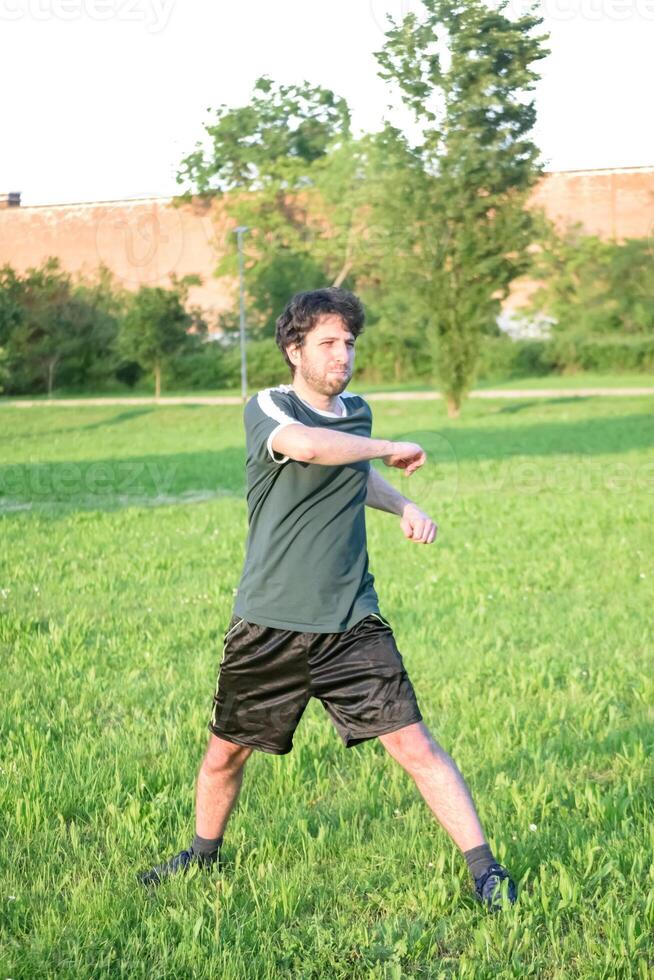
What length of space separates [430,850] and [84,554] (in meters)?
6.67

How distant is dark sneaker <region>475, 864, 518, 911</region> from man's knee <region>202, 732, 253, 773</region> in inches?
30.9

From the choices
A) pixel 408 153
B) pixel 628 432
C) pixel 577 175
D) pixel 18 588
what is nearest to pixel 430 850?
pixel 18 588

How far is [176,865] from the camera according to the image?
362cm

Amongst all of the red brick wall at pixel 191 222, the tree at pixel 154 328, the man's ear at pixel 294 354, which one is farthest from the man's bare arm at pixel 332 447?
the red brick wall at pixel 191 222

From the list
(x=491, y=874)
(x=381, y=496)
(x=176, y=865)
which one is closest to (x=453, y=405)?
(x=381, y=496)

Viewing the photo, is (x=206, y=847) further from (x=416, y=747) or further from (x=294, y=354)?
(x=294, y=354)

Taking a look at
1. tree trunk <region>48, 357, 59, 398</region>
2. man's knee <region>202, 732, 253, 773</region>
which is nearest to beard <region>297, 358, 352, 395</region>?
man's knee <region>202, 732, 253, 773</region>

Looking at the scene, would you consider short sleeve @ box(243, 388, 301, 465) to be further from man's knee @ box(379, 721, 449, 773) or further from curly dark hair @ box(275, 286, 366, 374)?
man's knee @ box(379, 721, 449, 773)

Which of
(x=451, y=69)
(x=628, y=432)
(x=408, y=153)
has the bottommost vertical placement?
(x=628, y=432)

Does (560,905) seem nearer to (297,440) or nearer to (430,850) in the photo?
(430,850)

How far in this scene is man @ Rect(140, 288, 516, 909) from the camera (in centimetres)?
339

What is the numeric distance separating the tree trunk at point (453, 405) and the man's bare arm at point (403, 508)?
2620cm

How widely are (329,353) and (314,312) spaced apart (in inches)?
5.0

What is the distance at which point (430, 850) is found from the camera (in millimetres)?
3836
